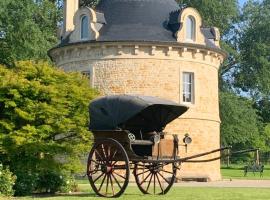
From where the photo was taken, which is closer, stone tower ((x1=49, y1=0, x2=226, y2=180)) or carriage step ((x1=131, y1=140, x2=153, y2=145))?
carriage step ((x1=131, y1=140, x2=153, y2=145))

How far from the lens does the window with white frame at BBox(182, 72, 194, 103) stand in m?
30.7

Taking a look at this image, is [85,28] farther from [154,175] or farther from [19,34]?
[154,175]

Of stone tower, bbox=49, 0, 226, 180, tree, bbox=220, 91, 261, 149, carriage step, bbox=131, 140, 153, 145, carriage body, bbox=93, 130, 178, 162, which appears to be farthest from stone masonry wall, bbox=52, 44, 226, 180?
carriage step, bbox=131, 140, 153, 145

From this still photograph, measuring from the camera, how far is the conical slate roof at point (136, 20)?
98.2 feet

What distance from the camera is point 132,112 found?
16.2m

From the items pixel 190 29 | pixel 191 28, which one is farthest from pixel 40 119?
pixel 191 28

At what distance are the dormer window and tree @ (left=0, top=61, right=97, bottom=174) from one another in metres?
12.1

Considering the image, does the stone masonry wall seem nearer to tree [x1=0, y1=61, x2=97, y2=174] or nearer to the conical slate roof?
the conical slate roof

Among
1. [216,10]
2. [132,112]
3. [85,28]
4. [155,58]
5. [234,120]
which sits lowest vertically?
[132,112]

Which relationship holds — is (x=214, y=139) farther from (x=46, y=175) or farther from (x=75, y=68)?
(x=46, y=175)

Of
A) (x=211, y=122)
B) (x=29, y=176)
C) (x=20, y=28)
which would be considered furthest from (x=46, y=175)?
(x=20, y=28)

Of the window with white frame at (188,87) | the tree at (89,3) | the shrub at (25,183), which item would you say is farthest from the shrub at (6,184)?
the tree at (89,3)

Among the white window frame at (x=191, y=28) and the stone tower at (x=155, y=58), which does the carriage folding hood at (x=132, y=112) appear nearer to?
the stone tower at (x=155, y=58)

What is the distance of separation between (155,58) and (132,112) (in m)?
13.9
